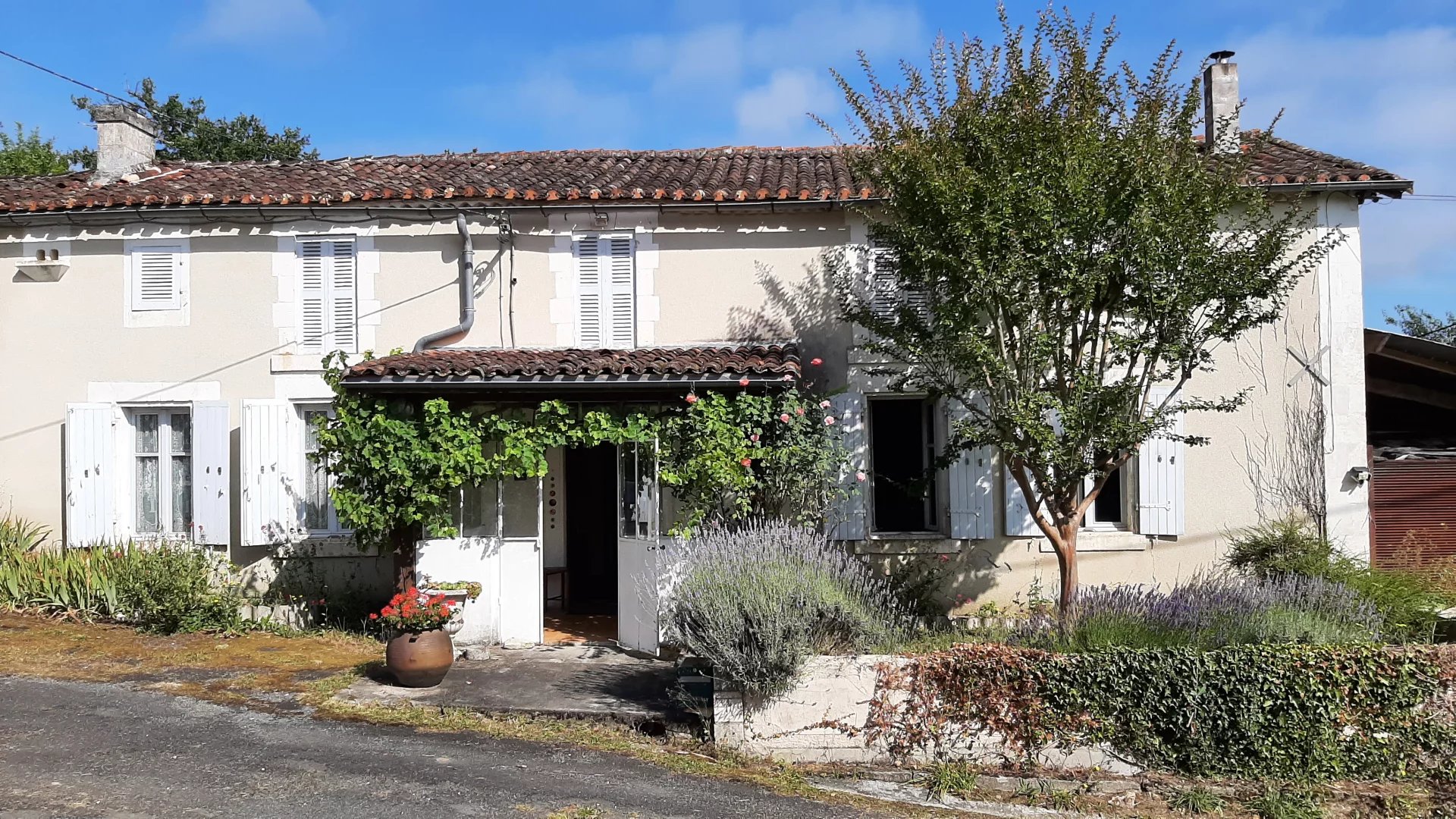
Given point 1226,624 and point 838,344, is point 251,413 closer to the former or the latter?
point 838,344

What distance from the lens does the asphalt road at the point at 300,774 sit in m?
5.24

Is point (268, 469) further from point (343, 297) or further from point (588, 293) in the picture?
point (588, 293)

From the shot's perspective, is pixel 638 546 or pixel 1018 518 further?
pixel 1018 518

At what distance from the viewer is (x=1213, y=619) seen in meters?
6.58

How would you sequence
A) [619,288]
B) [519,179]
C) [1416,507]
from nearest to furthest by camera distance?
[1416,507] < [619,288] < [519,179]

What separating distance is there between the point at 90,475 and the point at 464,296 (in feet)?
13.7

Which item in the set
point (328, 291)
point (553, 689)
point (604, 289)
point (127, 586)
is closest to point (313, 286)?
point (328, 291)

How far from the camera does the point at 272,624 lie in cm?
955

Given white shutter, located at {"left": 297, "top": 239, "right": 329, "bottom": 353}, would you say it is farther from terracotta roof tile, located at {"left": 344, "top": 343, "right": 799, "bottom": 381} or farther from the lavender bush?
the lavender bush

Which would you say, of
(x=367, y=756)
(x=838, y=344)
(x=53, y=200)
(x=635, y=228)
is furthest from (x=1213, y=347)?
(x=53, y=200)

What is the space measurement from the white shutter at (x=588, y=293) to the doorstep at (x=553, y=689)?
10.6 ft

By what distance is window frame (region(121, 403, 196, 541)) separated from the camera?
33.4 ft

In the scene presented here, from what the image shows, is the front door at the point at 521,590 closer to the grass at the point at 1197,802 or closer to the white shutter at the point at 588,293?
the white shutter at the point at 588,293

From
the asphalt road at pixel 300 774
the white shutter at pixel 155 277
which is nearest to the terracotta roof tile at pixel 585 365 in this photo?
the white shutter at pixel 155 277
